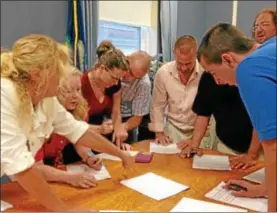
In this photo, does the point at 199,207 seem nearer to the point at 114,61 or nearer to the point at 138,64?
the point at 114,61

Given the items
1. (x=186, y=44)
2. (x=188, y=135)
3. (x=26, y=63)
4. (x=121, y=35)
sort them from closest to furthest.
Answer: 1. (x=26, y=63)
2. (x=186, y=44)
3. (x=188, y=135)
4. (x=121, y=35)

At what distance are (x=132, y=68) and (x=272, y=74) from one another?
140 cm

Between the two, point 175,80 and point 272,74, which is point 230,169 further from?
point 272,74

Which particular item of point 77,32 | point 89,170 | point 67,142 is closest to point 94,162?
point 89,170

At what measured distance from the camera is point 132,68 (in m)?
2.06

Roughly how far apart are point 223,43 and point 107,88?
41.7 inches

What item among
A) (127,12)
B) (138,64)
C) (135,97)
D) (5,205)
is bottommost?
(5,205)

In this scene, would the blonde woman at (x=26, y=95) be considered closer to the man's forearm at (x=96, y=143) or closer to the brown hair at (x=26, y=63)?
the brown hair at (x=26, y=63)

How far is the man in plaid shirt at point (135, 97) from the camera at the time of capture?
2.13 m

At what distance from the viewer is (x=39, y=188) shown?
1.06 metres

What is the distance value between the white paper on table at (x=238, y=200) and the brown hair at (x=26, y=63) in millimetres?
693

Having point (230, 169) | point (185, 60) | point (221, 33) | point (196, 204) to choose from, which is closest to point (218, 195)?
point (196, 204)

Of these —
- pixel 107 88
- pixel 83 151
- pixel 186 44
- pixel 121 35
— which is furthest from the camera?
pixel 121 35

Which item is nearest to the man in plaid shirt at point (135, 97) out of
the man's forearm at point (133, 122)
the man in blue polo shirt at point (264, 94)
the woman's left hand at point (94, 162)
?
the man's forearm at point (133, 122)
